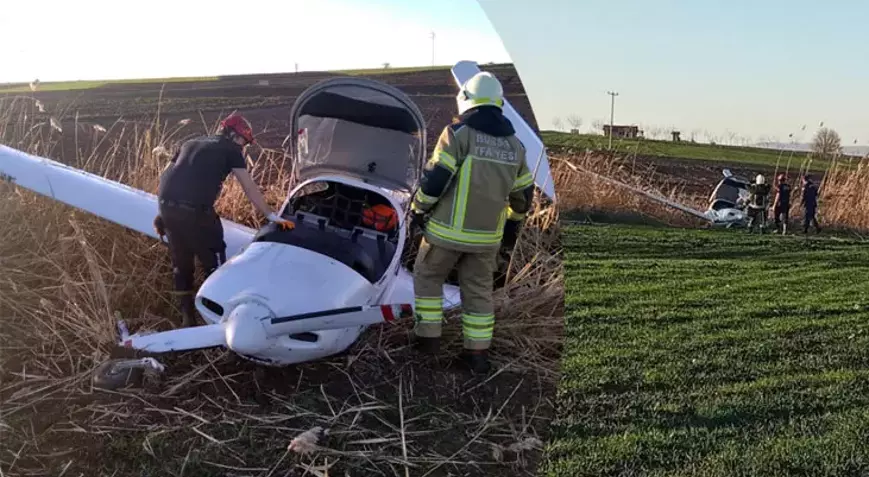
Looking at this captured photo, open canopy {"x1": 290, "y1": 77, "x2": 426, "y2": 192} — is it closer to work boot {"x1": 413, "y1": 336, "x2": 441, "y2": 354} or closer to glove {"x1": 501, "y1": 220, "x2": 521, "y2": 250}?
glove {"x1": 501, "y1": 220, "x2": 521, "y2": 250}

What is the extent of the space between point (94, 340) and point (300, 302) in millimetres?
527

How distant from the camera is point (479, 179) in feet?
4.65

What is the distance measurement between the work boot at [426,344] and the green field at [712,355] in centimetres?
24

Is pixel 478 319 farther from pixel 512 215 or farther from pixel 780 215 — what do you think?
pixel 780 215

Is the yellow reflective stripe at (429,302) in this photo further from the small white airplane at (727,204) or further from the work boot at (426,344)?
the small white airplane at (727,204)

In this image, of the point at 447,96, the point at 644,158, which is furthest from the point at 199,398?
the point at 644,158

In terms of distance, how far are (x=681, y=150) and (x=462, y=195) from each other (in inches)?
24.4

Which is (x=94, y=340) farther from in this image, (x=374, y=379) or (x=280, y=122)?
(x=280, y=122)

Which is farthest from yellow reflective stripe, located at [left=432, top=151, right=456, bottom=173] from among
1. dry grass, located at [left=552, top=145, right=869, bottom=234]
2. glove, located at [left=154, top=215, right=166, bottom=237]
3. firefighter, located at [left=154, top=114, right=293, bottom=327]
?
glove, located at [left=154, top=215, right=166, bottom=237]

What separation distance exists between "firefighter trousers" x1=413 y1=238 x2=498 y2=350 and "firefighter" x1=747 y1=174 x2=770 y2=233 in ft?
3.03

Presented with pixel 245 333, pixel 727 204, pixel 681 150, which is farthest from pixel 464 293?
pixel 727 204

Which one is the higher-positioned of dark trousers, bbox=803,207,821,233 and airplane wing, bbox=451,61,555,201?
airplane wing, bbox=451,61,555,201

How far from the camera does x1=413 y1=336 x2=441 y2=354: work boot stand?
1389mm

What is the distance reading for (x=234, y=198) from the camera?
1365mm
